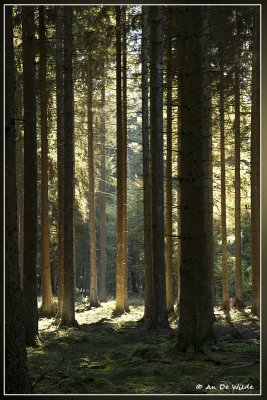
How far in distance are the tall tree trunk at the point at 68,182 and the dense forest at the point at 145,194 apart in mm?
30

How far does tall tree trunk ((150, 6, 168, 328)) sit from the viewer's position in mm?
11984

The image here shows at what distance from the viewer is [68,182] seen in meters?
12.8

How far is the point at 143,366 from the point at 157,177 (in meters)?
5.69

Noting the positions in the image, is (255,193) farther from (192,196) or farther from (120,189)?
(192,196)

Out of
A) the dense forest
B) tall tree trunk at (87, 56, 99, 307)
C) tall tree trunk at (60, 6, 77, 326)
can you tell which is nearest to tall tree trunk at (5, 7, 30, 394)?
the dense forest

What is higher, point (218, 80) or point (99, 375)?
point (218, 80)

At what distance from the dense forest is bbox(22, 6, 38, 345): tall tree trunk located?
3 centimetres

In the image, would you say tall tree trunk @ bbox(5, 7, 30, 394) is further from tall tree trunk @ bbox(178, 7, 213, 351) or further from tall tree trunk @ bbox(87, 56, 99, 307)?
tall tree trunk @ bbox(87, 56, 99, 307)

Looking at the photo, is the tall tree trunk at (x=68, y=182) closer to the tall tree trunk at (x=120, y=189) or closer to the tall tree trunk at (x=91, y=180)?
the tall tree trunk at (x=120, y=189)

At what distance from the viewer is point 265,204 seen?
5.49m

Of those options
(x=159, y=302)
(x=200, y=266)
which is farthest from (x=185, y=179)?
(x=159, y=302)

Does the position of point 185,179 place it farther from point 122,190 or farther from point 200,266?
point 122,190

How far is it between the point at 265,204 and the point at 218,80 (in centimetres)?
999

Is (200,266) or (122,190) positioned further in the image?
(122,190)
